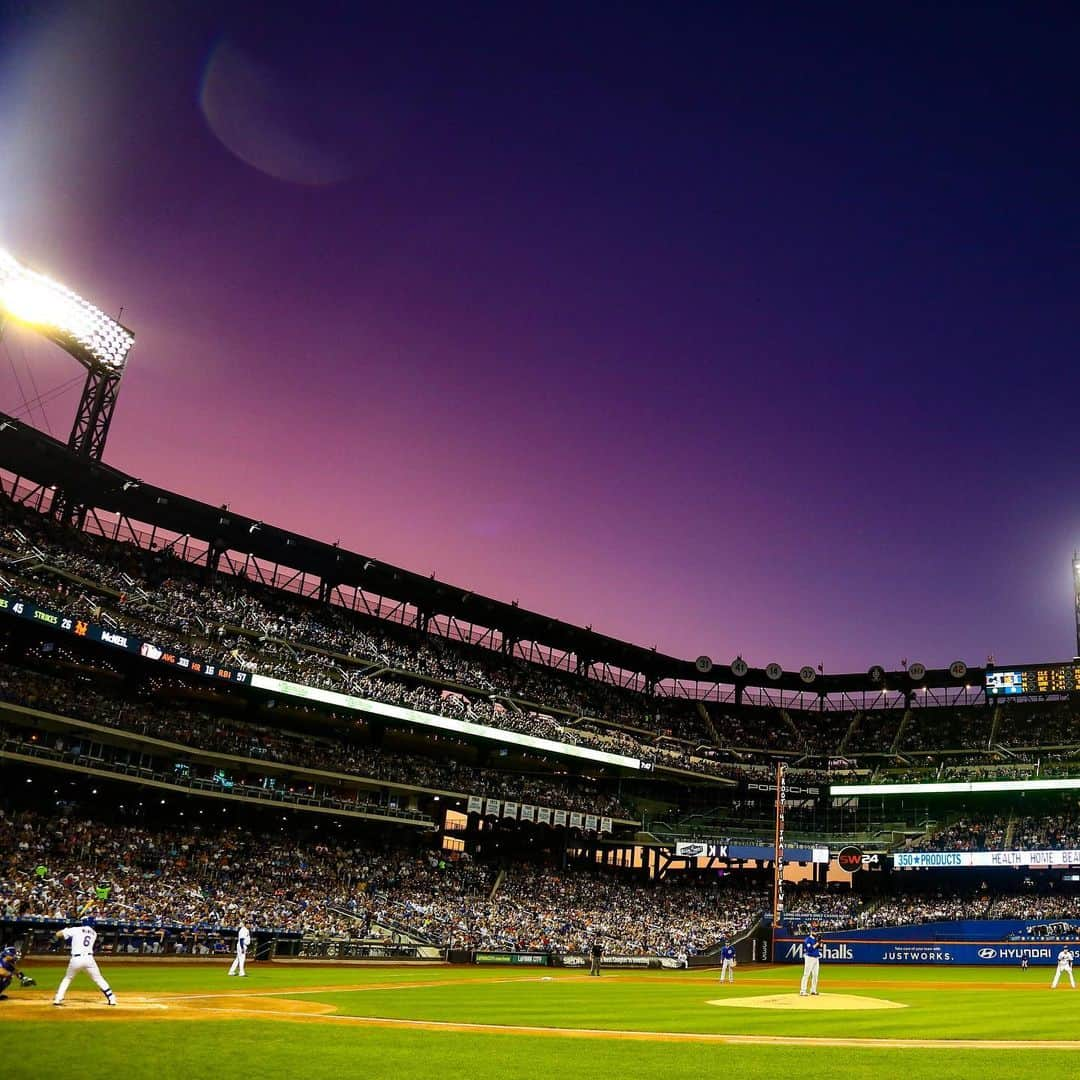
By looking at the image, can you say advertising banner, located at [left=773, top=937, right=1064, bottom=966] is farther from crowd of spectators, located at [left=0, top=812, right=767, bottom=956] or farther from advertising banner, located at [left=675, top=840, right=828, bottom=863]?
advertising banner, located at [left=675, top=840, right=828, bottom=863]

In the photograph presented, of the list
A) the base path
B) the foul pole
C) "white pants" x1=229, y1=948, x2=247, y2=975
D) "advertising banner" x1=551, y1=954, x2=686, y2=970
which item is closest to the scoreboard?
the foul pole

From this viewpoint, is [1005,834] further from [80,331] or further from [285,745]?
[80,331]

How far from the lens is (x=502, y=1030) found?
18469 mm

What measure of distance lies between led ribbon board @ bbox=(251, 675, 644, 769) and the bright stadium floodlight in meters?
20.1

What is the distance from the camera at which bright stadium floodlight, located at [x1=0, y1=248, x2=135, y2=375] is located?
156 feet

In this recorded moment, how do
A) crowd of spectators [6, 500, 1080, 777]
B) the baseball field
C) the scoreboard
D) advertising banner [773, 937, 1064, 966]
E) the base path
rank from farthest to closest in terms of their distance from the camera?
the scoreboard → advertising banner [773, 937, 1064, 966] → crowd of spectators [6, 500, 1080, 777] → the base path → the baseball field

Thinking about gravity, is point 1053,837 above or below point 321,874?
above

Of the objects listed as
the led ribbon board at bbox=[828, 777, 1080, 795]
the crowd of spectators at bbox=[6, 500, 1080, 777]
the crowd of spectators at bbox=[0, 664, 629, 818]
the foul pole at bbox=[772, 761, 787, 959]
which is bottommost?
the foul pole at bbox=[772, 761, 787, 959]

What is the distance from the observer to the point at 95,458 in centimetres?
5191

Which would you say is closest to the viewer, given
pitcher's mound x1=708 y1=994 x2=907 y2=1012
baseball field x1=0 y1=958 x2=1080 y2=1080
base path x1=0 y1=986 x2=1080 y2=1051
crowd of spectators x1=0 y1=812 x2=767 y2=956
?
baseball field x1=0 y1=958 x2=1080 y2=1080

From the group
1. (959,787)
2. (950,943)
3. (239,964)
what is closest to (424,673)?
Answer: (239,964)

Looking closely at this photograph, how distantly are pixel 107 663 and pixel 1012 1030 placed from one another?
4327 centimetres

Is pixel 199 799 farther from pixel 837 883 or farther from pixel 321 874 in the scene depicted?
pixel 837 883

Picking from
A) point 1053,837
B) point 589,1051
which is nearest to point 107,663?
point 589,1051
